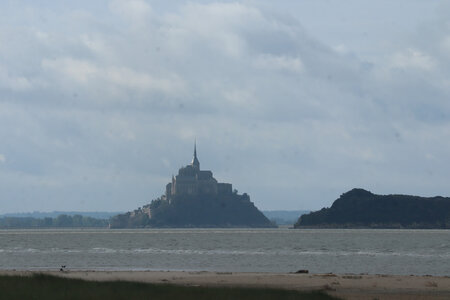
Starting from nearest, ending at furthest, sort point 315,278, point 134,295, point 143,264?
point 134,295, point 315,278, point 143,264

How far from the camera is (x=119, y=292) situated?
139ft

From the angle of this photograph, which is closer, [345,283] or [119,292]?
[119,292]

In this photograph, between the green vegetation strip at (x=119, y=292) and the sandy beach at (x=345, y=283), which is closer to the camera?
the green vegetation strip at (x=119, y=292)

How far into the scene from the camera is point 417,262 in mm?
94438

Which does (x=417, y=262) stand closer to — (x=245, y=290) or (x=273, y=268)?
(x=273, y=268)

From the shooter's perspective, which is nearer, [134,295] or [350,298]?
[134,295]

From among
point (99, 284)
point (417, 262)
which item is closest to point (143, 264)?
point (417, 262)

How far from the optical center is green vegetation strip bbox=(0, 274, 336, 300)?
40.1 metres

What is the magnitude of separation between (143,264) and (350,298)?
48829 mm

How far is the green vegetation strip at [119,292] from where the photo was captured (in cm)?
4007

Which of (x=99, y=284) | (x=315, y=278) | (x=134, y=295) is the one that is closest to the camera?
(x=134, y=295)

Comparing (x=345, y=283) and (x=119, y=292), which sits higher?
(x=345, y=283)

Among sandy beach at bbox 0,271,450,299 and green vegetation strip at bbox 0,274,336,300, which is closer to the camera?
green vegetation strip at bbox 0,274,336,300

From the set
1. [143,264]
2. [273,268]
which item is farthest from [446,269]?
[143,264]
